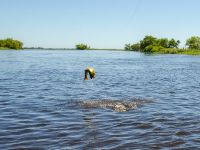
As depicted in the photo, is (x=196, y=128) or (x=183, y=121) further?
(x=183, y=121)

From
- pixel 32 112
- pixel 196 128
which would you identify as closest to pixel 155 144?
pixel 196 128

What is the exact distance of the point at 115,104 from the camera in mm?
17875

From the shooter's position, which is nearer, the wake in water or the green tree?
the wake in water

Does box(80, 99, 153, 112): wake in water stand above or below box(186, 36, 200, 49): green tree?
below

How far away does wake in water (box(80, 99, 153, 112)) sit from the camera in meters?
16.8

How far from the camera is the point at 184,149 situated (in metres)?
10.4

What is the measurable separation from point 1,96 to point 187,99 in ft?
37.6

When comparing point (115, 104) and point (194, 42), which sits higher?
point (194, 42)

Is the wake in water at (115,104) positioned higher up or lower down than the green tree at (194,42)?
lower down

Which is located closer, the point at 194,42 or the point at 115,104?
the point at 115,104

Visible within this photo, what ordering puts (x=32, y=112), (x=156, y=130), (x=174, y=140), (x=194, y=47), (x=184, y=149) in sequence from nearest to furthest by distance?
(x=184, y=149), (x=174, y=140), (x=156, y=130), (x=32, y=112), (x=194, y=47)

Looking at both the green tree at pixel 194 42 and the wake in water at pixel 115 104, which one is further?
the green tree at pixel 194 42

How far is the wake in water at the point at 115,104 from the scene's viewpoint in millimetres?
16750

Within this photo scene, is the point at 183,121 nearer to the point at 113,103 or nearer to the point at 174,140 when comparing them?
the point at 174,140
